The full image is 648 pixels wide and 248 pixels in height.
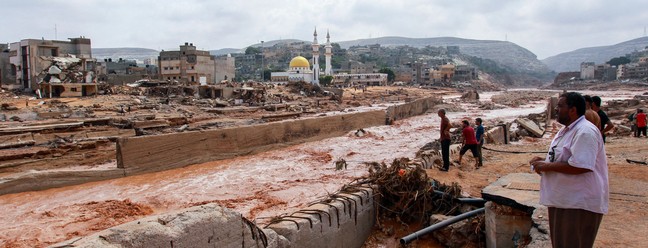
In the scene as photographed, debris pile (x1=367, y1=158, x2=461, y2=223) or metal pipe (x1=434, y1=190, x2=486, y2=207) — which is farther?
debris pile (x1=367, y1=158, x2=461, y2=223)

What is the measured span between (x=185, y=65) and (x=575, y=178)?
43122 millimetres

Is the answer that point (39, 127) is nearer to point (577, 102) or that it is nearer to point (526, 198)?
point (526, 198)

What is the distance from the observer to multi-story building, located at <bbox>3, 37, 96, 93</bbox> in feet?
92.2

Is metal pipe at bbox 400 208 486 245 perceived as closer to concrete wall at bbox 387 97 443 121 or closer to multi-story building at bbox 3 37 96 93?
concrete wall at bbox 387 97 443 121

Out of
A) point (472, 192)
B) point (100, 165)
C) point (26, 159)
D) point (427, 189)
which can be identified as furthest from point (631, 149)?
point (26, 159)

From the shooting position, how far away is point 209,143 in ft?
45.1

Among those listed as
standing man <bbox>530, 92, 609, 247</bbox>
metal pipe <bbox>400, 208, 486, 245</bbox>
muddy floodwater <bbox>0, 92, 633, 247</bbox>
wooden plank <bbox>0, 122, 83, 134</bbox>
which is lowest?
muddy floodwater <bbox>0, 92, 633, 247</bbox>

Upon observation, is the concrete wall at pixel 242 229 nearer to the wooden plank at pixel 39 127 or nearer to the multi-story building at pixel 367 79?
the wooden plank at pixel 39 127

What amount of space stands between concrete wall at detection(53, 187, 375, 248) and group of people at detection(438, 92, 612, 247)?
8.20ft


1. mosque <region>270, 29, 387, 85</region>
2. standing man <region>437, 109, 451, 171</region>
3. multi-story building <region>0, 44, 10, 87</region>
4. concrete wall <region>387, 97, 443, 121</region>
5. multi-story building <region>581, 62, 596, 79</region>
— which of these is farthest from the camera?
multi-story building <region>581, 62, 596, 79</region>

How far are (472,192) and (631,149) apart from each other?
17.2ft

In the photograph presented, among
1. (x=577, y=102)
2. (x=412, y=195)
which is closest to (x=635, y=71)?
(x=412, y=195)

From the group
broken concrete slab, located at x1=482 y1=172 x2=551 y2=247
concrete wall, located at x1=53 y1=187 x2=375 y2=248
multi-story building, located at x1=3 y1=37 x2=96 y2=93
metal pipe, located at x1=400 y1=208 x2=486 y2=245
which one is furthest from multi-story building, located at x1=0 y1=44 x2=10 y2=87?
broken concrete slab, located at x1=482 y1=172 x2=551 y2=247

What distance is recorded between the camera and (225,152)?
14.2 m
